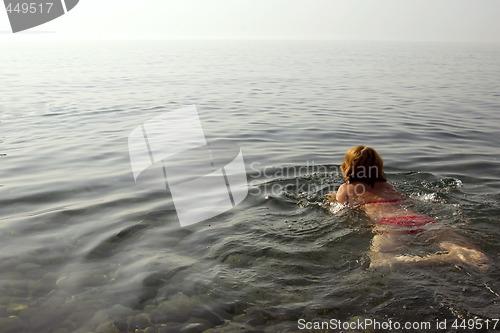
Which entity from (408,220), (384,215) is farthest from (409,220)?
(384,215)

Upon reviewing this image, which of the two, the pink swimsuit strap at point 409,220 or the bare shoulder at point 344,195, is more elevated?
the bare shoulder at point 344,195

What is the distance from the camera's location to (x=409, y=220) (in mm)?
5160

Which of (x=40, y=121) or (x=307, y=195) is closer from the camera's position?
(x=307, y=195)

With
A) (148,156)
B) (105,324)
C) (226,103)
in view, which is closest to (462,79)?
(226,103)

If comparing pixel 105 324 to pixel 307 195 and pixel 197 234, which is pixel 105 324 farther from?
pixel 307 195

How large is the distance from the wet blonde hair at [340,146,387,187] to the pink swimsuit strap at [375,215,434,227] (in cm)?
67

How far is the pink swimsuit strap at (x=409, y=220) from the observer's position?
5.12 meters

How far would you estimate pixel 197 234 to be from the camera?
5.50 meters

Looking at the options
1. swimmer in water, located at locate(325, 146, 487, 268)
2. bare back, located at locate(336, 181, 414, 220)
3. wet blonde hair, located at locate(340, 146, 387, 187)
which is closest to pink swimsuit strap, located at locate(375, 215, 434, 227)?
swimmer in water, located at locate(325, 146, 487, 268)

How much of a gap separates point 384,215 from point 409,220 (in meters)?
0.32

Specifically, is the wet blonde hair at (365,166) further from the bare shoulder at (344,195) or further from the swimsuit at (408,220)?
the swimsuit at (408,220)

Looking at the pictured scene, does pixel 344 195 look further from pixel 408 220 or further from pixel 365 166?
pixel 408 220

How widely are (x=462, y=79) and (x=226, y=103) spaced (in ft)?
49.3

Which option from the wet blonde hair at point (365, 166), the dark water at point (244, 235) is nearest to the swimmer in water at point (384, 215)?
the wet blonde hair at point (365, 166)
